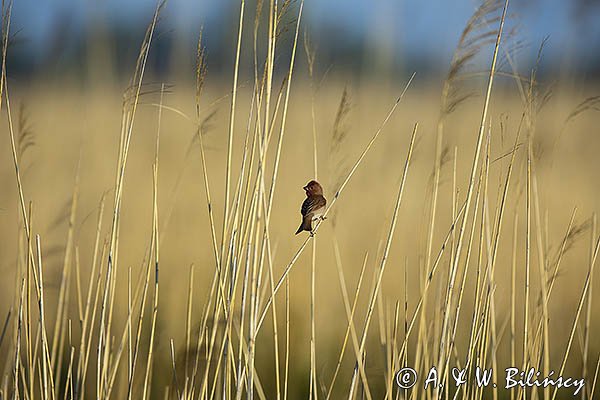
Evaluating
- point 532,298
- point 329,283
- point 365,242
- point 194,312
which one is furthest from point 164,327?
point 532,298

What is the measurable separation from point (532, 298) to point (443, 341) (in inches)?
64.8

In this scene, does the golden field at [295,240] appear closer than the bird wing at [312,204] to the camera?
No

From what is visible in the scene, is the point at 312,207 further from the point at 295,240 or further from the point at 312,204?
the point at 295,240

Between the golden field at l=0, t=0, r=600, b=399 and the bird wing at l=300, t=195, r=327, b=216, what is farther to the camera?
the golden field at l=0, t=0, r=600, b=399

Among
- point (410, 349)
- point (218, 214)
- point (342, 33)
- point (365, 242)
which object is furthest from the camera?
point (342, 33)

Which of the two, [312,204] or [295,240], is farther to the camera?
[295,240]

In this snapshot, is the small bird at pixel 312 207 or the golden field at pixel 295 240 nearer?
the small bird at pixel 312 207

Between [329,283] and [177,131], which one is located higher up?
[177,131]

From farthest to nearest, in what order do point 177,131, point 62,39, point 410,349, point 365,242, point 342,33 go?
point 342,33 → point 177,131 → point 365,242 → point 410,349 → point 62,39

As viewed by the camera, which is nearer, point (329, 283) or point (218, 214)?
point (329, 283)

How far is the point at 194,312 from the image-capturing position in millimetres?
2428

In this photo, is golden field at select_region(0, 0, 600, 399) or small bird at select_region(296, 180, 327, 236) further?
golden field at select_region(0, 0, 600, 399)

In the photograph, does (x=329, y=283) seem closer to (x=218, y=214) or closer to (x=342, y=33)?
(x=218, y=214)

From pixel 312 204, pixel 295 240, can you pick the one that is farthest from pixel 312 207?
pixel 295 240
